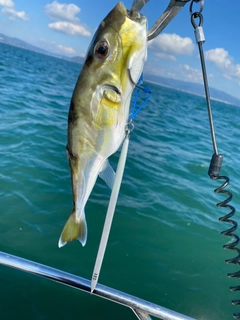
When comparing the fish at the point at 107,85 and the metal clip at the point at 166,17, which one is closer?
the fish at the point at 107,85

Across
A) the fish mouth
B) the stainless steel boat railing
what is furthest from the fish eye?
the stainless steel boat railing

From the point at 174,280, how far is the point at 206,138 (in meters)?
12.3

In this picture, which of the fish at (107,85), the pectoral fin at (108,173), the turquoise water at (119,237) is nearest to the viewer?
Result: the fish at (107,85)

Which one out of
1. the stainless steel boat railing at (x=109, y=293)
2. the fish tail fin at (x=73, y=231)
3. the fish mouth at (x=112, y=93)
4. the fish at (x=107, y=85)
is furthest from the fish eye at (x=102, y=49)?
the stainless steel boat railing at (x=109, y=293)

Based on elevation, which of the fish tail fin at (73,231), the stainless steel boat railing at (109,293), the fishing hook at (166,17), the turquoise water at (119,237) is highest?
the fishing hook at (166,17)

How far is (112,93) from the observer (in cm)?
141

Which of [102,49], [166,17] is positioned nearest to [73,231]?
[102,49]

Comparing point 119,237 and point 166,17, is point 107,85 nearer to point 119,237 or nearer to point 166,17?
point 166,17

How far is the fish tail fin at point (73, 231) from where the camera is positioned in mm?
1744

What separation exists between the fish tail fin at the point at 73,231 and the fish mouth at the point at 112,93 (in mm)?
668

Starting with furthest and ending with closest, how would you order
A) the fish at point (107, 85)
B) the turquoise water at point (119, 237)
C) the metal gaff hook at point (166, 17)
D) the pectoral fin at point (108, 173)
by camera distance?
the turquoise water at point (119, 237)
the pectoral fin at point (108, 173)
the metal gaff hook at point (166, 17)
the fish at point (107, 85)

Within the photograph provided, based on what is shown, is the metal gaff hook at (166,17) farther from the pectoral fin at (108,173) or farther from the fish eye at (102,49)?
the pectoral fin at (108,173)

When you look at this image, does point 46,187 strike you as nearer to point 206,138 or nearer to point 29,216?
point 29,216

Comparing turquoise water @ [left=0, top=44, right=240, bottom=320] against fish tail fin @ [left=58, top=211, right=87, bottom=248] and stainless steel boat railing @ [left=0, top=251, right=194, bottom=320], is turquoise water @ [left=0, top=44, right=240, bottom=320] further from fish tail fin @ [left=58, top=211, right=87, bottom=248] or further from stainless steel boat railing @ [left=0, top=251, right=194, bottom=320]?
fish tail fin @ [left=58, top=211, right=87, bottom=248]
